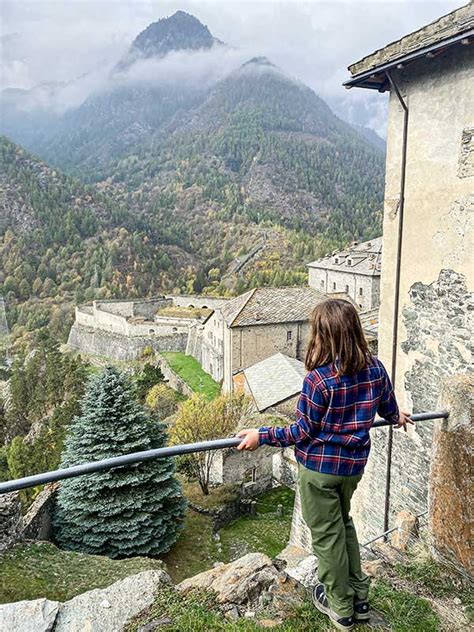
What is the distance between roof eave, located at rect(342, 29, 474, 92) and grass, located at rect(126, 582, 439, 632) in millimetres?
6531

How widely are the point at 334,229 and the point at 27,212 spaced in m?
75.5

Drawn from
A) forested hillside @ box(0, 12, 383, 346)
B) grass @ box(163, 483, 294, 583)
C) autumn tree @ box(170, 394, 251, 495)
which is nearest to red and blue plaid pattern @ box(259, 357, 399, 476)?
grass @ box(163, 483, 294, 583)

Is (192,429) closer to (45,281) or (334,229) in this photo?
(45,281)

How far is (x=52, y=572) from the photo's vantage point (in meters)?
9.52

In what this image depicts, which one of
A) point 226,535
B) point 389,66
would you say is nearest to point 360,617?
point 389,66

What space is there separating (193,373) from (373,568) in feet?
131

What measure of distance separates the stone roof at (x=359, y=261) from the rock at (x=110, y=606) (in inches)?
2000

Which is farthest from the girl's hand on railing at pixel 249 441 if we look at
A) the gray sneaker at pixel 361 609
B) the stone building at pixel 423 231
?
the stone building at pixel 423 231

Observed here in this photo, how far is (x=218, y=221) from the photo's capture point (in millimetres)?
146875

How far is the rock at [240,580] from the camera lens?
3.39 m

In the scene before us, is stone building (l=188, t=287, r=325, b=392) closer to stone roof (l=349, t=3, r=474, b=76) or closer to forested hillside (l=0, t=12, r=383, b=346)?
stone roof (l=349, t=3, r=474, b=76)

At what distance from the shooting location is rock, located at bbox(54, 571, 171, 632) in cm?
314

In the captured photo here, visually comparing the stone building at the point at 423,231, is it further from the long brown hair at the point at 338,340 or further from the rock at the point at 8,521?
the rock at the point at 8,521

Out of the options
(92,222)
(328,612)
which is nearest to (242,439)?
(328,612)
